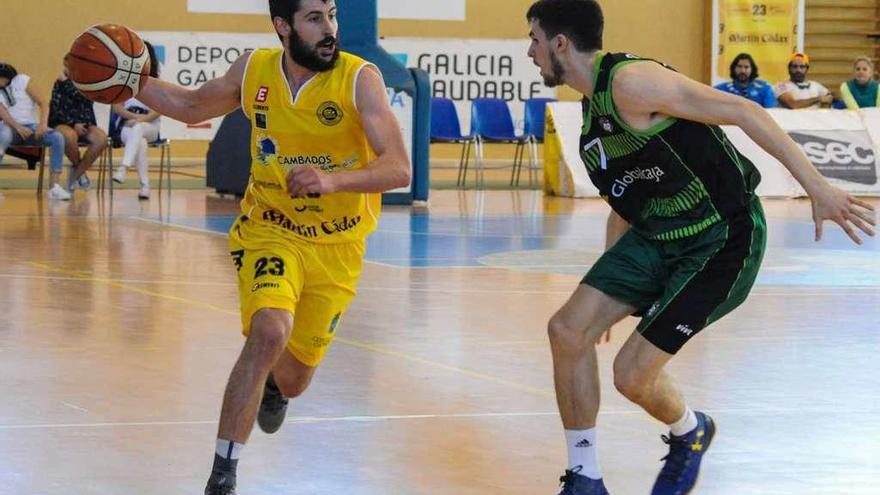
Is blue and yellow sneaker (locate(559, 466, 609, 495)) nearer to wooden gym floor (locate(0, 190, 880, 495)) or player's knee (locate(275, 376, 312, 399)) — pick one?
wooden gym floor (locate(0, 190, 880, 495))

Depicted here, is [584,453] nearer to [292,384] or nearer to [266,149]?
[292,384]

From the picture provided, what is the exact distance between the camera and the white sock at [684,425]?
516 cm

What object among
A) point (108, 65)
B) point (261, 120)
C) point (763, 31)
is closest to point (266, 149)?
point (261, 120)

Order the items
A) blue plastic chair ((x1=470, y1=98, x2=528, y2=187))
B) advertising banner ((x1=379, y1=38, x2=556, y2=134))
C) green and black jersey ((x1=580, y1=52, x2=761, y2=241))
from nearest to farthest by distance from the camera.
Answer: green and black jersey ((x1=580, y1=52, x2=761, y2=241)) → blue plastic chair ((x1=470, y1=98, x2=528, y2=187)) → advertising banner ((x1=379, y1=38, x2=556, y2=134))

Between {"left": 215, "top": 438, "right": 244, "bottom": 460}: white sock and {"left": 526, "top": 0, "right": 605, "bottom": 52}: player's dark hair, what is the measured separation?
1548mm

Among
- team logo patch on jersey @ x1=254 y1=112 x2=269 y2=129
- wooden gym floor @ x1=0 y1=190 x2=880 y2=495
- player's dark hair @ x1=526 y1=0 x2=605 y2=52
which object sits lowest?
wooden gym floor @ x1=0 y1=190 x2=880 y2=495

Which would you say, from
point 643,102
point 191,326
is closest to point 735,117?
point 643,102

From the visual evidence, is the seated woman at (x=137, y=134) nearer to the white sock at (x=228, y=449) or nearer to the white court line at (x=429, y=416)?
the white court line at (x=429, y=416)

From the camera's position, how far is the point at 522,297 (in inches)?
399

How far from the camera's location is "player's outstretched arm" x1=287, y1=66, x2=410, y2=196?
4.75 metres

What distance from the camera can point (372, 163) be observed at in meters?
5.11

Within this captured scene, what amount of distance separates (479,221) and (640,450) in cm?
1035

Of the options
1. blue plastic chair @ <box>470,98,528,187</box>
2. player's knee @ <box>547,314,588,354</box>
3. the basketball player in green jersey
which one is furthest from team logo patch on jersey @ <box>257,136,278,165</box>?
blue plastic chair @ <box>470,98,528,187</box>

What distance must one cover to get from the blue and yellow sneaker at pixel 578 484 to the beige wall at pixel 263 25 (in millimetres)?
19411
